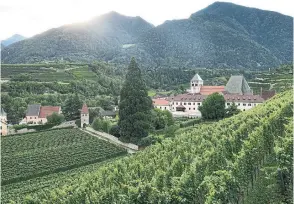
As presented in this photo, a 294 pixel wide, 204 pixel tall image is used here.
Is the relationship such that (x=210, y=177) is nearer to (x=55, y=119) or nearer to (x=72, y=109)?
(x=55, y=119)

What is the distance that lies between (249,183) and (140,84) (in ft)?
111

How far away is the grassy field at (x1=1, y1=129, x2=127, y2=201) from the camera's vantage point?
121ft

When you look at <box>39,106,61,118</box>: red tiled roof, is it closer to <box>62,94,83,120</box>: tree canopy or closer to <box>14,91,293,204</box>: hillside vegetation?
<box>62,94,83,120</box>: tree canopy

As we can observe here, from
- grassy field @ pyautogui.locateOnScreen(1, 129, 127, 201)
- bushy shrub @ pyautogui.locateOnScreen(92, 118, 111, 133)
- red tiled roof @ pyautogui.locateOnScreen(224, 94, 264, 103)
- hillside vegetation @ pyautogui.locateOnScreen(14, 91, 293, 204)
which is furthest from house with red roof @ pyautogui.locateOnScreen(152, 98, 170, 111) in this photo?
hillside vegetation @ pyautogui.locateOnScreen(14, 91, 293, 204)

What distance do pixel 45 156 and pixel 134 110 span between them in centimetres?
1350

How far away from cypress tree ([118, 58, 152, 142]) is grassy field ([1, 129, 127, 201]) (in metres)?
2.98

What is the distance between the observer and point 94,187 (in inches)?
871

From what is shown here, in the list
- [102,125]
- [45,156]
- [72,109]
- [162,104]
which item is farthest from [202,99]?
[45,156]

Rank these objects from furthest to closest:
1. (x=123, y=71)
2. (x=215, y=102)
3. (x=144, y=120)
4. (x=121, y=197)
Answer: (x=123, y=71), (x=215, y=102), (x=144, y=120), (x=121, y=197)

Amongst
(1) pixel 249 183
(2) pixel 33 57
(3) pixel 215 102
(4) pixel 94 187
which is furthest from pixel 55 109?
(2) pixel 33 57

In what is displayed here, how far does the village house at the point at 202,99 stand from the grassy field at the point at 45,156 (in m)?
24.4

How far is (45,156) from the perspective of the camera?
148 ft

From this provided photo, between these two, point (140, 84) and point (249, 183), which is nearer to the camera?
point (249, 183)

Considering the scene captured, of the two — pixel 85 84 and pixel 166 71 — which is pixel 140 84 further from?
pixel 166 71
